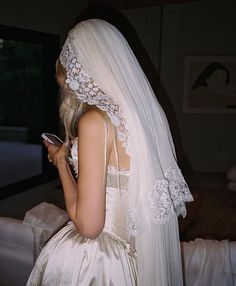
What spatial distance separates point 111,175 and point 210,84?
483 cm

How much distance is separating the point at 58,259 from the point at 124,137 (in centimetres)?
46

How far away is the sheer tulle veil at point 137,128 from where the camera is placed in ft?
3.78

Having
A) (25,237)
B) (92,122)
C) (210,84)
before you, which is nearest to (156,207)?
(92,122)

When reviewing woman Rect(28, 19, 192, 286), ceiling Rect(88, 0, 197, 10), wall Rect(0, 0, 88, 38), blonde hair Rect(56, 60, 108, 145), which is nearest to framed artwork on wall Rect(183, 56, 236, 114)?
ceiling Rect(88, 0, 197, 10)

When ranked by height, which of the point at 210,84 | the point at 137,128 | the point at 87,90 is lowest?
the point at 137,128

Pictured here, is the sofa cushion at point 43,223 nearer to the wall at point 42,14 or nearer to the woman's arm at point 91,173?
the woman's arm at point 91,173

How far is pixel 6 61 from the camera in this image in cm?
426

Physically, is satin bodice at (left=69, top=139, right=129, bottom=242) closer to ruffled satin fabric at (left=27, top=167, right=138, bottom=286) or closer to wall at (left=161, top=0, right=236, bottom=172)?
ruffled satin fabric at (left=27, top=167, right=138, bottom=286)

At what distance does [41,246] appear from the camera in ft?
5.52

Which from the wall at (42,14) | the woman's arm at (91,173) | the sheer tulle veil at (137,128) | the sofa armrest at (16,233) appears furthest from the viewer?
the wall at (42,14)

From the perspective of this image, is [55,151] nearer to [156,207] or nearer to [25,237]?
[156,207]

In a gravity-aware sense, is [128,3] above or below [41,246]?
above

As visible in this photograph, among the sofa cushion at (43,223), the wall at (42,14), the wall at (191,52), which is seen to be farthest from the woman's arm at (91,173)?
the wall at (191,52)

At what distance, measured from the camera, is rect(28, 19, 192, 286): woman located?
1.07 m
